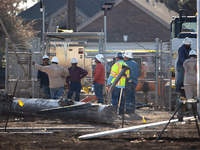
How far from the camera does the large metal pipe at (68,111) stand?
899cm

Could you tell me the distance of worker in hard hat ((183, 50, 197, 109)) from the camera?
1041 centimetres

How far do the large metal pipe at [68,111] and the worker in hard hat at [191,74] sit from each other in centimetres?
261

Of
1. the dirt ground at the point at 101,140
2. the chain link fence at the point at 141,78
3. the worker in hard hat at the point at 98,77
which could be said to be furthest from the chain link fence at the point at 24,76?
the dirt ground at the point at 101,140

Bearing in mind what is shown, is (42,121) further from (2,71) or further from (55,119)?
(2,71)

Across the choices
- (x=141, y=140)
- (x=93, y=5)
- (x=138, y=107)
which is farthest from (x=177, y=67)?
(x=93, y=5)

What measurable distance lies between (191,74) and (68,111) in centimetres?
368

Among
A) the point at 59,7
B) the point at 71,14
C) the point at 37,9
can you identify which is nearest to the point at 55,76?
the point at 71,14

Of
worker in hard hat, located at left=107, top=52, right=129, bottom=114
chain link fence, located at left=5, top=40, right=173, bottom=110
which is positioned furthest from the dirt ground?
chain link fence, located at left=5, top=40, right=173, bottom=110

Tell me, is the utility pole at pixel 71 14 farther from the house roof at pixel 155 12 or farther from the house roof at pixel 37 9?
the house roof at pixel 37 9

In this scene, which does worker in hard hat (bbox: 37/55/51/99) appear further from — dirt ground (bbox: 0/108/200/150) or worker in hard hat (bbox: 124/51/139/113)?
dirt ground (bbox: 0/108/200/150)

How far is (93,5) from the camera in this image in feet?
139

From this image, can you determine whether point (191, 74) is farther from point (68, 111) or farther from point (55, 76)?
point (55, 76)

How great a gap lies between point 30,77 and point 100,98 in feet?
11.1

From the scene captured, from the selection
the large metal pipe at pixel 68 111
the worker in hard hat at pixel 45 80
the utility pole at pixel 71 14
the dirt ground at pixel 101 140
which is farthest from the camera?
the utility pole at pixel 71 14
